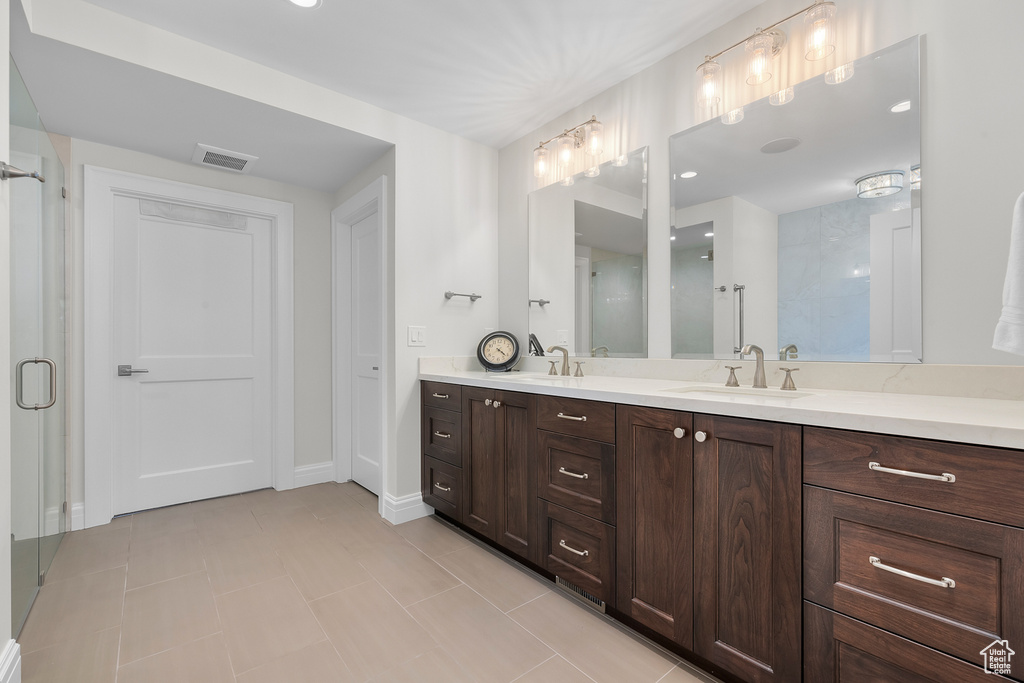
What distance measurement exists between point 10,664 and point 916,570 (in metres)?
2.34

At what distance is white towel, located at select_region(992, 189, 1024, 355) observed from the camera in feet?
3.39

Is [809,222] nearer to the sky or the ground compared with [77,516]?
nearer to the sky

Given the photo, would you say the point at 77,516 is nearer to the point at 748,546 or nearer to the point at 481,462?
the point at 481,462

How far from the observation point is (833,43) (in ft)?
5.44

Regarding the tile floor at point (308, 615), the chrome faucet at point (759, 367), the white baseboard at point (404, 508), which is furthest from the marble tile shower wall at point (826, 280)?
the white baseboard at point (404, 508)

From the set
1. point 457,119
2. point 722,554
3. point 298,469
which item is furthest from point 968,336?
point 298,469

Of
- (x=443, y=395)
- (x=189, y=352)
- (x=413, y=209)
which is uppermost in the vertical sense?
(x=413, y=209)

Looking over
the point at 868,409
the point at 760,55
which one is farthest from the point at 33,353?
the point at 760,55

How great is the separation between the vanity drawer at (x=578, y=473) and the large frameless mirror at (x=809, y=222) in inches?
27.4

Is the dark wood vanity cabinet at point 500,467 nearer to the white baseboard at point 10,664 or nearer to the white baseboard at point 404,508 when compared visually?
the white baseboard at point 404,508

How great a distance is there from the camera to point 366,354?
10.9 ft

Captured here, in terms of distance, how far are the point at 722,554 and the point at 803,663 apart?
0.29m

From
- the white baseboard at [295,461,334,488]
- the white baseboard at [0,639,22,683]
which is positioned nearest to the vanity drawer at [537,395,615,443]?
the white baseboard at [0,639,22,683]

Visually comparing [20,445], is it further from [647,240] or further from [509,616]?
[647,240]
